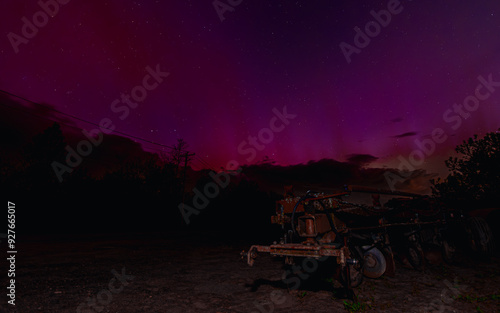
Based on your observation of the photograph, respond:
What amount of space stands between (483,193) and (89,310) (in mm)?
34191

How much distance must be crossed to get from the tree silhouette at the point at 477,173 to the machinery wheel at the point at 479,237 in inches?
757

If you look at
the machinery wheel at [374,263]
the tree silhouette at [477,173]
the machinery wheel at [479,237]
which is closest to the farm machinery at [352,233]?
the machinery wheel at [374,263]

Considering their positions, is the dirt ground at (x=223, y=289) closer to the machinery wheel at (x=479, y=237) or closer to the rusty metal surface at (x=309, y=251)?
the machinery wheel at (x=479, y=237)

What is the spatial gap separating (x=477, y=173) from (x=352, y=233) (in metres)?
30.4

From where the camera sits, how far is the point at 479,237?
30.4 ft

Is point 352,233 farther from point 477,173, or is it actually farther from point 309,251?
point 477,173

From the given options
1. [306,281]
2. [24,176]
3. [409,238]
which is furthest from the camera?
[24,176]

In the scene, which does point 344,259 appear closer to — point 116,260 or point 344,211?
point 344,211

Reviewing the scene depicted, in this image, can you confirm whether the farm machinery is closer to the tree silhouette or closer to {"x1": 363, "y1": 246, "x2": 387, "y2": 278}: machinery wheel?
{"x1": 363, "y1": 246, "x2": 387, "y2": 278}: machinery wheel

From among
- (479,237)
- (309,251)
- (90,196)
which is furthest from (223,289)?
(90,196)

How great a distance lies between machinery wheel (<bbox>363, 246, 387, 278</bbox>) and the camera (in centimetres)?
657

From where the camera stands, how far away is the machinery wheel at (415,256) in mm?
7690

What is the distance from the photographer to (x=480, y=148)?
2788cm

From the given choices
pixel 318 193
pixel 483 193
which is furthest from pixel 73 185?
pixel 483 193
